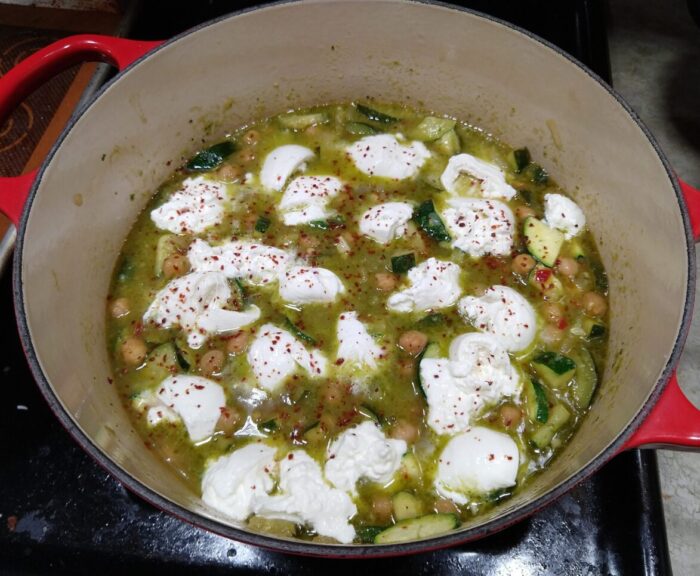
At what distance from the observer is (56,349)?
2.10 metres

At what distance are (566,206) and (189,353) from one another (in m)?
1.69

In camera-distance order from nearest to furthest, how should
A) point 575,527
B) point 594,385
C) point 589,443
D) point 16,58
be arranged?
point 589,443
point 575,527
point 594,385
point 16,58

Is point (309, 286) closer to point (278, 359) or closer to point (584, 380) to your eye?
point (278, 359)

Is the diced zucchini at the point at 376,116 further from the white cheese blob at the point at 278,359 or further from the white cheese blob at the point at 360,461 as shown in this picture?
the white cheese blob at the point at 360,461

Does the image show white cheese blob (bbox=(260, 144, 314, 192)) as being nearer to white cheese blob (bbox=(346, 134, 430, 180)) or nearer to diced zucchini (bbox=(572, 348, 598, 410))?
white cheese blob (bbox=(346, 134, 430, 180))

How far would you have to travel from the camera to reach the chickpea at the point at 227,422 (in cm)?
226

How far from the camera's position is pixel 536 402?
2.29 metres

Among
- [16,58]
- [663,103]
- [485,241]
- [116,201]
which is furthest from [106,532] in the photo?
[663,103]

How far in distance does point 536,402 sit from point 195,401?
121 cm

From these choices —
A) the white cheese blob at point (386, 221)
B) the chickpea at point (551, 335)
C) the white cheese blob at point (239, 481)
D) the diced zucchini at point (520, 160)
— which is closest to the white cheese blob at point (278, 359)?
the white cheese blob at point (239, 481)

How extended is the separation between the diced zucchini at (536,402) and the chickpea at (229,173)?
5.10ft

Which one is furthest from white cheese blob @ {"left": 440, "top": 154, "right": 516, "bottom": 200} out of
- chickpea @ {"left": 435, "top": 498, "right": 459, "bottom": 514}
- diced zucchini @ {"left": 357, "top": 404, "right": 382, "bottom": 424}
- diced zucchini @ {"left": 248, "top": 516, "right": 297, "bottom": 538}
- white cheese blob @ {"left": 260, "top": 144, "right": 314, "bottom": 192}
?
diced zucchini @ {"left": 248, "top": 516, "right": 297, "bottom": 538}

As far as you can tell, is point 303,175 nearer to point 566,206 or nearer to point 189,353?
point 189,353

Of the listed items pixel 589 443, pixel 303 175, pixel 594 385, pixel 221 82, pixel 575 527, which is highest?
pixel 221 82
